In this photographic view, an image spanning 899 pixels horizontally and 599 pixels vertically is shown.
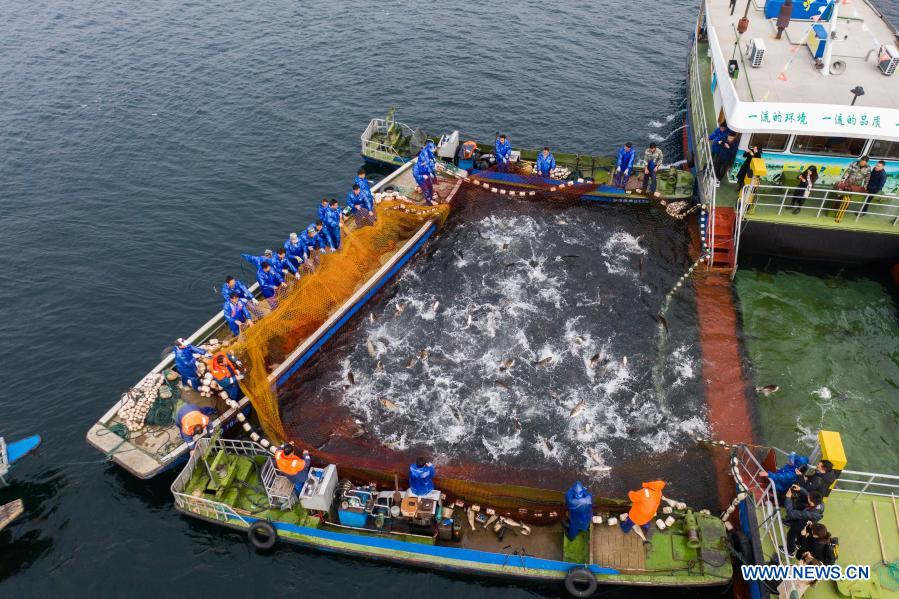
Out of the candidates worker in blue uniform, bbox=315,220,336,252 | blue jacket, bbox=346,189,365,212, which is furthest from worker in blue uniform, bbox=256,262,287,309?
blue jacket, bbox=346,189,365,212

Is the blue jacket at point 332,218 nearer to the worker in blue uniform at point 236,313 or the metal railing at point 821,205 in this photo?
the worker in blue uniform at point 236,313

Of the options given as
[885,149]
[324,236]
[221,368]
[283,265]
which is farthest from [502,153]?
[221,368]

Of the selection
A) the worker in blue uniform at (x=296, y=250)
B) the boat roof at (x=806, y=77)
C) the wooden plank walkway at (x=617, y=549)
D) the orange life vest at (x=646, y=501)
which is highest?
the boat roof at (x=806, y=77)

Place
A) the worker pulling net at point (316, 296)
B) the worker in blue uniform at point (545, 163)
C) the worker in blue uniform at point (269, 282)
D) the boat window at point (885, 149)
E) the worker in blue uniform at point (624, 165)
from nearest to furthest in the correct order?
the worker pulling net at point (316, 296)
the worker in blue uniform at point (269, 282)
the boat window at point (885, 149)
the worker in blue uniform at point (624, 165)
the worker in blue uniform at point (545, 163)

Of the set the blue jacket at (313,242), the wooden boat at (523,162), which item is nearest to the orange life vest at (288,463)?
the blue jacket at (313,242)

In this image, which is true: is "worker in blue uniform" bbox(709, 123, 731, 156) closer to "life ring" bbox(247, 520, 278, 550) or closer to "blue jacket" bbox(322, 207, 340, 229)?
"blue jacket" bbox(322, 207, 340, 229)

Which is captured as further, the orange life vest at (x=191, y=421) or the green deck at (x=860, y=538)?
the orange life vest at (x=191, y=421)
